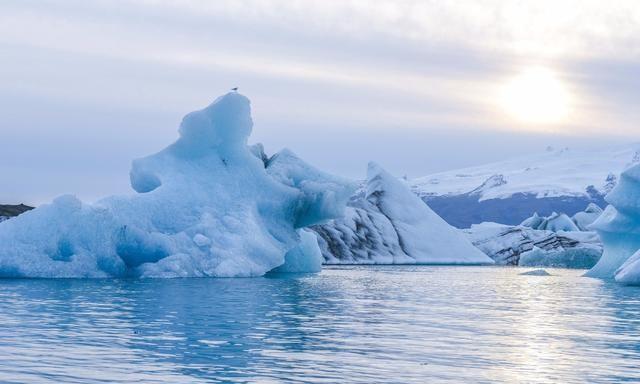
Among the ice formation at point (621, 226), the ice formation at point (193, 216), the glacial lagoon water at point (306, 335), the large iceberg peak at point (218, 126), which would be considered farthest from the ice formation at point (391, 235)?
the glacial lagoon water at point (306, 335)

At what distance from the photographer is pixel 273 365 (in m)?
11.6

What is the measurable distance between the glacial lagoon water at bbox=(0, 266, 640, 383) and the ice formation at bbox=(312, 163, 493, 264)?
85.8 ft

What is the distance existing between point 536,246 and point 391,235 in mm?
8763

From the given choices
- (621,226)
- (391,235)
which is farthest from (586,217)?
(621,226)

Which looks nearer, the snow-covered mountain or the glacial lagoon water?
the glacial lagoon water

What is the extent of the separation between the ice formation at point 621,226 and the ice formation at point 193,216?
8.60 m

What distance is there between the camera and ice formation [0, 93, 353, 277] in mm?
27656

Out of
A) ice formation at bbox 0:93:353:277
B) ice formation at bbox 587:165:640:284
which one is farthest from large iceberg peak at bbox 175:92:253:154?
ice formation at bbox 587:165:640:284

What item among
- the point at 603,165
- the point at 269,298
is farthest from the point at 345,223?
the point at 603,165

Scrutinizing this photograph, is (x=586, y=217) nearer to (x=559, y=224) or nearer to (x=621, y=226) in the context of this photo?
(x=559, y=224)

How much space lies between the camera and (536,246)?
5672 cm

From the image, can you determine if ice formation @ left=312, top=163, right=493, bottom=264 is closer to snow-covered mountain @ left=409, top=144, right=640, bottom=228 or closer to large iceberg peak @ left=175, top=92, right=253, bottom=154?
large iceberg peak @ left=175, top=92, right=253, bottom=154

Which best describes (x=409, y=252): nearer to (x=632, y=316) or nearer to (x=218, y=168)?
(x=218, y=168)

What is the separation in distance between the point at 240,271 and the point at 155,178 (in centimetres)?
423
